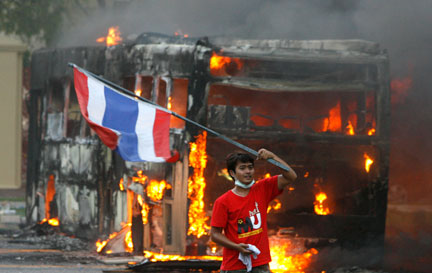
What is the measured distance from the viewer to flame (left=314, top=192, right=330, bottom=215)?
13906mm

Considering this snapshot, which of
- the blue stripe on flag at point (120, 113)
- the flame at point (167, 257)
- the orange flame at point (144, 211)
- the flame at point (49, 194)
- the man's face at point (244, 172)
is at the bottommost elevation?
the flame at point (167, 257)

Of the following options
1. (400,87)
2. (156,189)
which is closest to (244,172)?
(156,189)

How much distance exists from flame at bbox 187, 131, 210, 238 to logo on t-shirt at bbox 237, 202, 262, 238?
23.2 feet

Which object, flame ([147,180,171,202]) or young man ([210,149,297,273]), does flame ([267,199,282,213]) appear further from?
young man ([210,149,297,273])

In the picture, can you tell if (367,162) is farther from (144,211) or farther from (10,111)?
(10,111)

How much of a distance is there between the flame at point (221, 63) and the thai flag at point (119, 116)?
3.00 metres

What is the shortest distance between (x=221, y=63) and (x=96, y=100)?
3704mm

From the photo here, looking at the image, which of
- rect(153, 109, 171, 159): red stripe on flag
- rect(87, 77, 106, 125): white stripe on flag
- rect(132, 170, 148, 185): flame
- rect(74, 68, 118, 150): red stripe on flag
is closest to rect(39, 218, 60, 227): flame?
rect(132, 170, 148, 185): flame

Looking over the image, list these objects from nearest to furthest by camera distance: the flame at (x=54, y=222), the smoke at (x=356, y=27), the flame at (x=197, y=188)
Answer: the flame at (x=197, y=188)
the smoke at (x=356, y=27)
the flame at (x=54, y=222)

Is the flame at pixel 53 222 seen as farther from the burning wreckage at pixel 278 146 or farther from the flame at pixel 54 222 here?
the burning wreckage at pixel 278 146

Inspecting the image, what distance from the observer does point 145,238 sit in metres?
14.0

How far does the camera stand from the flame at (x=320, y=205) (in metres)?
13.9

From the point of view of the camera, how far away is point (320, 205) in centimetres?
1393

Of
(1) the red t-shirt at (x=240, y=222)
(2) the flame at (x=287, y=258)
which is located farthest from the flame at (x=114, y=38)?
(1) the red t-shirt at (x=240, y=222)
